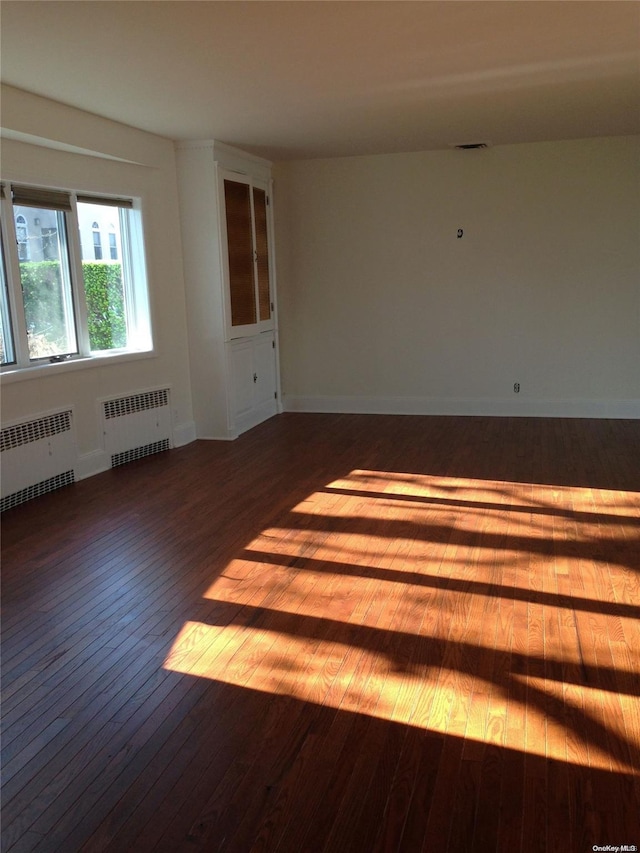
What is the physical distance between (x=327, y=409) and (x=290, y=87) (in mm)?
3980

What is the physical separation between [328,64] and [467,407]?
4.24 meters

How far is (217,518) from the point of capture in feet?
14.9

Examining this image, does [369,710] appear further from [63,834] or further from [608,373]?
[608,373]

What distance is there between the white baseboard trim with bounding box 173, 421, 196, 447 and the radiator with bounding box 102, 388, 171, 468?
9 centimetres

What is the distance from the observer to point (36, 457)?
4969 mm

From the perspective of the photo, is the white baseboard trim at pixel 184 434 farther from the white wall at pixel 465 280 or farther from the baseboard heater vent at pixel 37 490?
the white wall at pixel 465 280

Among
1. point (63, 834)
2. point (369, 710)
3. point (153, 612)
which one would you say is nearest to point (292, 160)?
point (153, 612)

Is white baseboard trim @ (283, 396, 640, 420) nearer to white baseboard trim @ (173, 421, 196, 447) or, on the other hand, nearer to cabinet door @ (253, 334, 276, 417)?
cabinet door @ (253, 334, 276, 417)

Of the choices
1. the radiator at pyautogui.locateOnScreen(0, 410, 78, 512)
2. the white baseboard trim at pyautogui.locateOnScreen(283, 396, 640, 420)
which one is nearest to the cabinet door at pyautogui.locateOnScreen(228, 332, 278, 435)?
the white baseboard trim at pyautogui.locateOnScreen(283, 396, 640, 420)

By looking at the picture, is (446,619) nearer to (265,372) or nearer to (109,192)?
(109,192)

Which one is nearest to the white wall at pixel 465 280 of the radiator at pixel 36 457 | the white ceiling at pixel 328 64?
the white ceiling at pixel 328 64

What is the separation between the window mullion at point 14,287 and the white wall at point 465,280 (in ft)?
→ 10.9

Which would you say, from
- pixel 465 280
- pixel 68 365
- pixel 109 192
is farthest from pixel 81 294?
pixel 465 280

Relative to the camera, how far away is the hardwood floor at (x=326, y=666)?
2.04m
